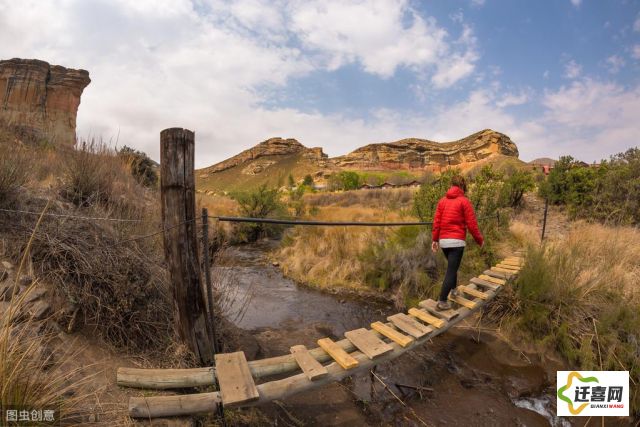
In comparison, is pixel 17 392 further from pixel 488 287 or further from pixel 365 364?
→ pixel 488 287

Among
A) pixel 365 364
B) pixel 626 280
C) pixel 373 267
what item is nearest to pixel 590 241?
pixel 626 280

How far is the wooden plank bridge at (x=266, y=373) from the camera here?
2008 mm

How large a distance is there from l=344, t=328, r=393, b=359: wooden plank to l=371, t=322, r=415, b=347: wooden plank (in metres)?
0.13

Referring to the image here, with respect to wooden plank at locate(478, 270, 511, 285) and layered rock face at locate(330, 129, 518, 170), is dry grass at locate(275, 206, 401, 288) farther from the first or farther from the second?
layered rock face at locate(330, 129, 518, 170)

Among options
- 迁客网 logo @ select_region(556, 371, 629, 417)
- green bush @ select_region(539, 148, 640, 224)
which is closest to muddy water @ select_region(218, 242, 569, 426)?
迁客网 logo @ select_region(556, 371, 629, 417)

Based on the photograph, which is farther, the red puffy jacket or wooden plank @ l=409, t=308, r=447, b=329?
the red puffy jacket

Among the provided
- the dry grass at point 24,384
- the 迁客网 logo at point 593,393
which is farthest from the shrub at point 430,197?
the dry grass at point 24,384

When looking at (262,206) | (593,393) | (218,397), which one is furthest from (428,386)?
(262,206)

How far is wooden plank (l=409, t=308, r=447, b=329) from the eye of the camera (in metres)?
3.44

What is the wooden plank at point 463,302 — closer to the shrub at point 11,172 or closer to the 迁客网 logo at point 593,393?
the 迁客网 logo at point 593,393

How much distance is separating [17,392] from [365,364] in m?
2.20

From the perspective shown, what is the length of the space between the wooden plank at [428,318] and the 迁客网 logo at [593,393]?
4.63 feet

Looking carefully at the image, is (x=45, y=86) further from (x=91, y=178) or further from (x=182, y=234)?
(x=182, y=234)

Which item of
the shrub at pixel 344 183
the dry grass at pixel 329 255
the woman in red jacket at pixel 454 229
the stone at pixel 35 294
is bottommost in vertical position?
the dry grass at pixel 329 255
